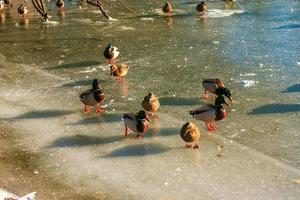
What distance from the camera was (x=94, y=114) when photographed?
28.9 ft

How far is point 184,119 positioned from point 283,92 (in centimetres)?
202

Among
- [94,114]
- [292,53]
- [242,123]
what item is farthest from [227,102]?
[292,53]

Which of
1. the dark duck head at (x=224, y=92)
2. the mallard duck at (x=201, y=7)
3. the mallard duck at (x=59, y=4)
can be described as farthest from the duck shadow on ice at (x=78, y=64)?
the mallard duck at (x=59, y=4)

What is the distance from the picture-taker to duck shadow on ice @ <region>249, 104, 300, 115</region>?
852 centimetres

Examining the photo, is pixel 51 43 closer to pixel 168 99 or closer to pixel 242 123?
pixel 168 99

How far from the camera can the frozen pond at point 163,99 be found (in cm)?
663

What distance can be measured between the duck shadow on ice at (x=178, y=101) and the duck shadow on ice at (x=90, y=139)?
1059mm

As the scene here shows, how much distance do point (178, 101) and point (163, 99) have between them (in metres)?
0.28

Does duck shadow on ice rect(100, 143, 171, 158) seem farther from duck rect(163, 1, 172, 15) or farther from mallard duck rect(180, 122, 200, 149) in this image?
duck rect(163, 1, 172, 15)

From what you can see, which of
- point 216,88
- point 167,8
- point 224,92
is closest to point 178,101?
point 216,88

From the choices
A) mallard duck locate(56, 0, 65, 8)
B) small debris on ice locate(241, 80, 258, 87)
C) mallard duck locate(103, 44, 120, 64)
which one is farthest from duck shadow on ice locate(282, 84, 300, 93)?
mallard duck locate(56, 0, 65, 8)

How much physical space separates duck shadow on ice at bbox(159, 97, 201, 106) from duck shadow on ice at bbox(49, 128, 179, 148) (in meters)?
1.06

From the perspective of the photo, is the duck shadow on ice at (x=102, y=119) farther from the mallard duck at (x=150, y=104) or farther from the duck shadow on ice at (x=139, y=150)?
the duck shadow on ice at (x=139, y=150)

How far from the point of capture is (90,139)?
309 inches
